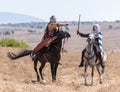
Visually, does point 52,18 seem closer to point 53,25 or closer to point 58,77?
point 53,25

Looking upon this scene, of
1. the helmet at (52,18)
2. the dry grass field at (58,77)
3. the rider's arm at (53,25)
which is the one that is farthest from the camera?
the helmet at (52,18)

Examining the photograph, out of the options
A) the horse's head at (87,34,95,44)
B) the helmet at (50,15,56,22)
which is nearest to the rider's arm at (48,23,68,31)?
the helmet at (50,15,56,22)

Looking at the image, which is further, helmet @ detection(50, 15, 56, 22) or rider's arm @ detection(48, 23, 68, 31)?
helmet @ detection(50, 15, 56, 22)

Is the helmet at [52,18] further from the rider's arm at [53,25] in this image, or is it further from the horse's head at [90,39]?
the horse's head at [90,39]

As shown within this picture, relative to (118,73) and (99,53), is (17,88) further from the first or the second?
(118,73)

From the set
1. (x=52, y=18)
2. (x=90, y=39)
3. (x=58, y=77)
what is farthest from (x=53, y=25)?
(x=58, y=77)

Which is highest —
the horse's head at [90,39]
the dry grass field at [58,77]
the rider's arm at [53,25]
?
the rider's arm at [53,25]

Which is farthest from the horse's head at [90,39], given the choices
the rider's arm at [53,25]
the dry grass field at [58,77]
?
the dry grass field at [58,77]

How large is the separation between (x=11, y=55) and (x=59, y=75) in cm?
371

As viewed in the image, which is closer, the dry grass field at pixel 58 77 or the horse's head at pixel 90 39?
the dry grass field at pixel 58 77

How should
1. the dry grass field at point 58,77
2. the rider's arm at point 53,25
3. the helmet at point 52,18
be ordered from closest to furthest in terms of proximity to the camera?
the dry grass field at point 58,77
the rider's arm at point 53,25
the helmet at point 52,18

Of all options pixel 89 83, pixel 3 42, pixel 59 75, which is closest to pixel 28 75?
pixel 59 75

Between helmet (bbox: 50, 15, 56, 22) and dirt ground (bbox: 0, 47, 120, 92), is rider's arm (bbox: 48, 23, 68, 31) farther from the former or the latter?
dirt ground (bbox: 0, 47, 120, 92)

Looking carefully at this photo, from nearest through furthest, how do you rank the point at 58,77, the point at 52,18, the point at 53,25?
1. the point at 53,25
2. the point at 52,18
3. the point at 58,77
